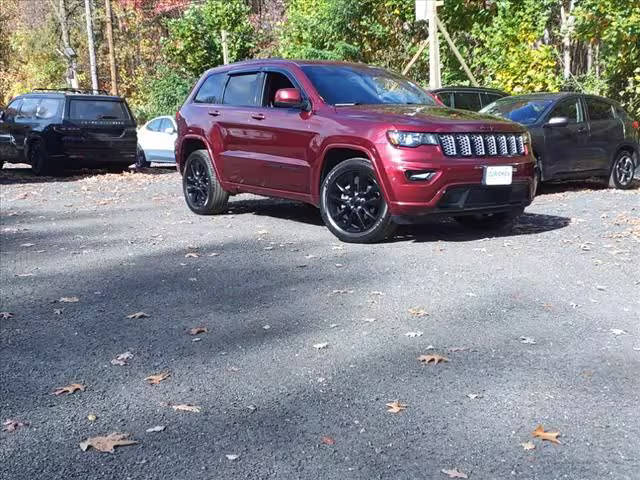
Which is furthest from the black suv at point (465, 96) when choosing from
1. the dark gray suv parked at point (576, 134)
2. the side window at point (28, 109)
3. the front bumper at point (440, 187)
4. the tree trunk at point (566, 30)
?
the side window at point (28, 109)

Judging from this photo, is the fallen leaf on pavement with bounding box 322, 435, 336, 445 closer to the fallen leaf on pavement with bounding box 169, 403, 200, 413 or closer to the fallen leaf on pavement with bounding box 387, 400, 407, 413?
the fallen leaf on pavement with bounding box 387, 400, 407, 413

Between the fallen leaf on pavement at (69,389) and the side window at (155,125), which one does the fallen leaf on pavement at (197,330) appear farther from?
the side window at (155,125)

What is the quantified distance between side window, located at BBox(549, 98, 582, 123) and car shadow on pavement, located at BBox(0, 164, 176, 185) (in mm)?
9338

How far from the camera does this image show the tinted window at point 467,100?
45.9 feet

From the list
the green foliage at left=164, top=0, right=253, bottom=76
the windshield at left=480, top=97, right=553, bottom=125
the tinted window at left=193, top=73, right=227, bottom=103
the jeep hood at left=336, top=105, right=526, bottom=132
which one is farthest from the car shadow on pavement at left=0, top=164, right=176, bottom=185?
the jeep hood at left=336, top=105, right=526, bottom=132

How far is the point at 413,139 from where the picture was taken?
728 cm

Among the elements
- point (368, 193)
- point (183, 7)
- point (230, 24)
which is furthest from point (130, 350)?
point (183, 7)

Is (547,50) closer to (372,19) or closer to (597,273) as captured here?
(372,19)

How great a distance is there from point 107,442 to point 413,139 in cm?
468

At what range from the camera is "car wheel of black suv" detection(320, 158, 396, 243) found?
762 centimetres

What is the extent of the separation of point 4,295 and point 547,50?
54.0 feet

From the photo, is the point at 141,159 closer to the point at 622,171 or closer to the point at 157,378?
the point at 622,171

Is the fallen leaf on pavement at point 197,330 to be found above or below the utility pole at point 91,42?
below

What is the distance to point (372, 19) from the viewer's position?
81.6 ft
